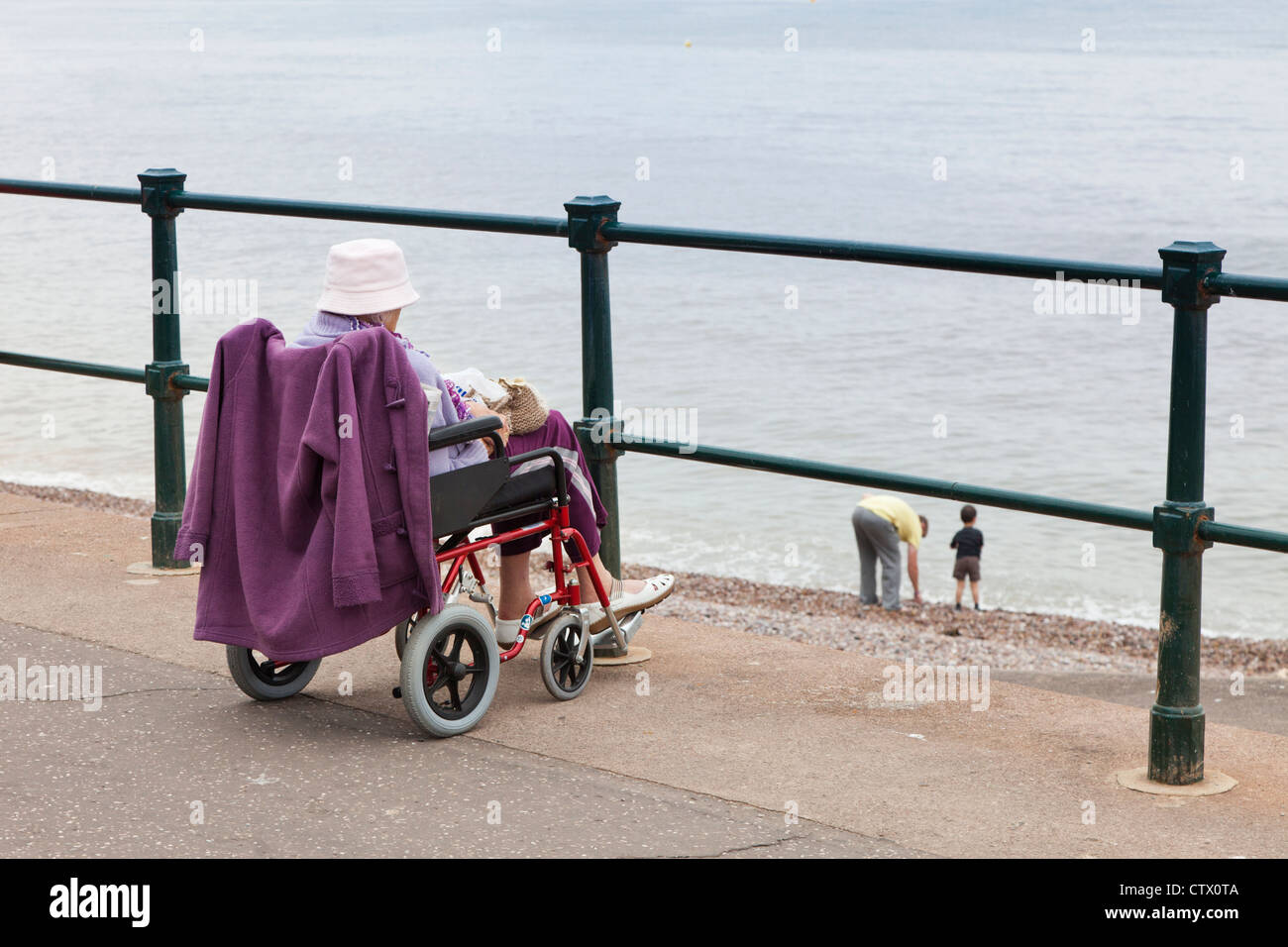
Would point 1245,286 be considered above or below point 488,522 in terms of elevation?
above

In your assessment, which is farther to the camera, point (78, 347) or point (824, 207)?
point (824, 207)

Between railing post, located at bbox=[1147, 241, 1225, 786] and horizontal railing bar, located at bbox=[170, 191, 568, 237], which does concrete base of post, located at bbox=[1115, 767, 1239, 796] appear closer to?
railing post, located at bbox=[1147, 241, 1225, 786]

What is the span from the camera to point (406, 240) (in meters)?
55.5

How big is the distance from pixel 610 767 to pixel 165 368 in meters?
2.68

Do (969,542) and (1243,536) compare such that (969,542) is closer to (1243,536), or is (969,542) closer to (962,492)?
(962,492)

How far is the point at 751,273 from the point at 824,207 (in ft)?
40.2

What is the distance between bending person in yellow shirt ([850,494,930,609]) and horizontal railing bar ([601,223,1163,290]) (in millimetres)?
12030

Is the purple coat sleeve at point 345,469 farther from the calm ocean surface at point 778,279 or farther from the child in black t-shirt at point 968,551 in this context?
the calm ocean surface at point 778,279

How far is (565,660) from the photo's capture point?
4461 millimetres

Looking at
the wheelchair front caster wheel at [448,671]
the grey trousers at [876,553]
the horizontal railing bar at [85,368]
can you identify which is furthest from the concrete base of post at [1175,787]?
the grey trousers at [876,553]

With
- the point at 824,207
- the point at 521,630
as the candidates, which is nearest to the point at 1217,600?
the point at 521,630

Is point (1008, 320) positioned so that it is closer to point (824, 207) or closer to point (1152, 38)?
point (824, 207)

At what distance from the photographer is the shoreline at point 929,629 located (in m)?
12.5

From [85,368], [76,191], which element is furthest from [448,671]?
[76,191]
